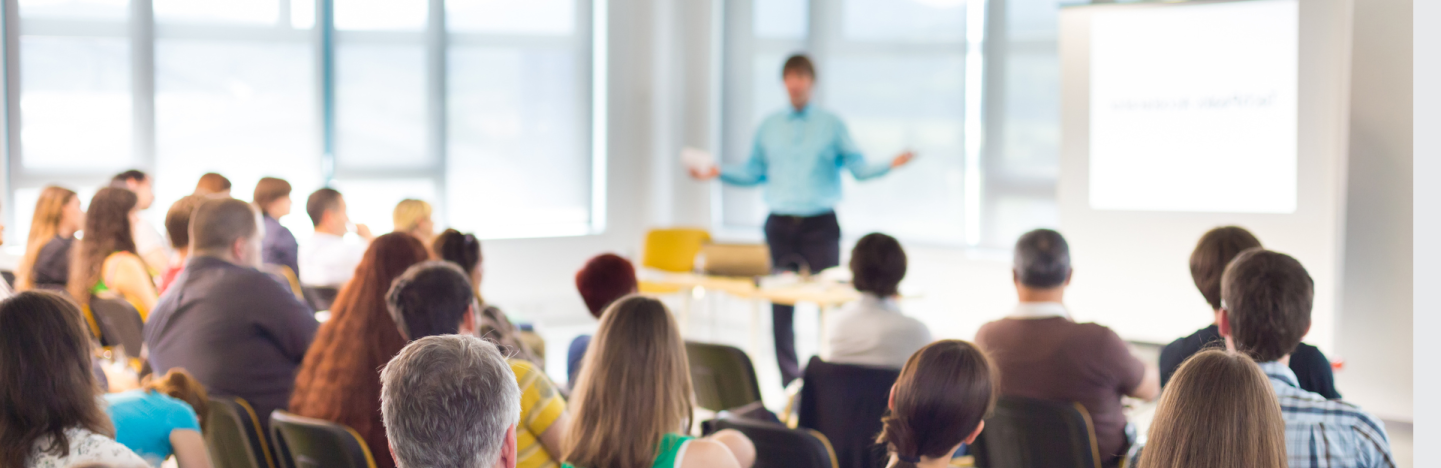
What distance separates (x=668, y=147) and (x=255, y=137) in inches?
115

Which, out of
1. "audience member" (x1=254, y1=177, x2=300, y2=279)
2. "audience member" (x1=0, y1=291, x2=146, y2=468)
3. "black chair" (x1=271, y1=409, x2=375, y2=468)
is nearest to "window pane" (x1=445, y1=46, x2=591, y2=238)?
"audience member" (x1=254, y1=177, x2=300, y2=279)

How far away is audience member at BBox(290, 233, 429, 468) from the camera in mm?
2568

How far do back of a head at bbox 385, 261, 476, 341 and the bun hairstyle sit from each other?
1.10m

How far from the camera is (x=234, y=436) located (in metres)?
2.59

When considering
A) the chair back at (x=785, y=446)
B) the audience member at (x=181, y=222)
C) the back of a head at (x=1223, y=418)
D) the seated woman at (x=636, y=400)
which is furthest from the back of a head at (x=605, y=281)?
the back of a head at (x=1223, y=418)

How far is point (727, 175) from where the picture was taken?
6316 millimetres

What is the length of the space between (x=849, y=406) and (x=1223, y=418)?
1.36 metres

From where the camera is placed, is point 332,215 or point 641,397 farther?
point 332,215

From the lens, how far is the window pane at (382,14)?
7.34m

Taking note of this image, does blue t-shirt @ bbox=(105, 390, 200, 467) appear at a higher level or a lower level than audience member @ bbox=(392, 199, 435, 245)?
lower

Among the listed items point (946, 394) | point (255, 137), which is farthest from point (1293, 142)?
point (255, 137)

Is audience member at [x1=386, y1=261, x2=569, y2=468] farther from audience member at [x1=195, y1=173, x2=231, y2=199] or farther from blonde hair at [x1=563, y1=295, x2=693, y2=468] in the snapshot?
audience member at [x1=195, y1=173, x2=231, y2=199]

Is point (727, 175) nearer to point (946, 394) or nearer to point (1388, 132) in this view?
point (1388, 132)

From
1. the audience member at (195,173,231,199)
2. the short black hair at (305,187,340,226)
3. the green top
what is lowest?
the green top
